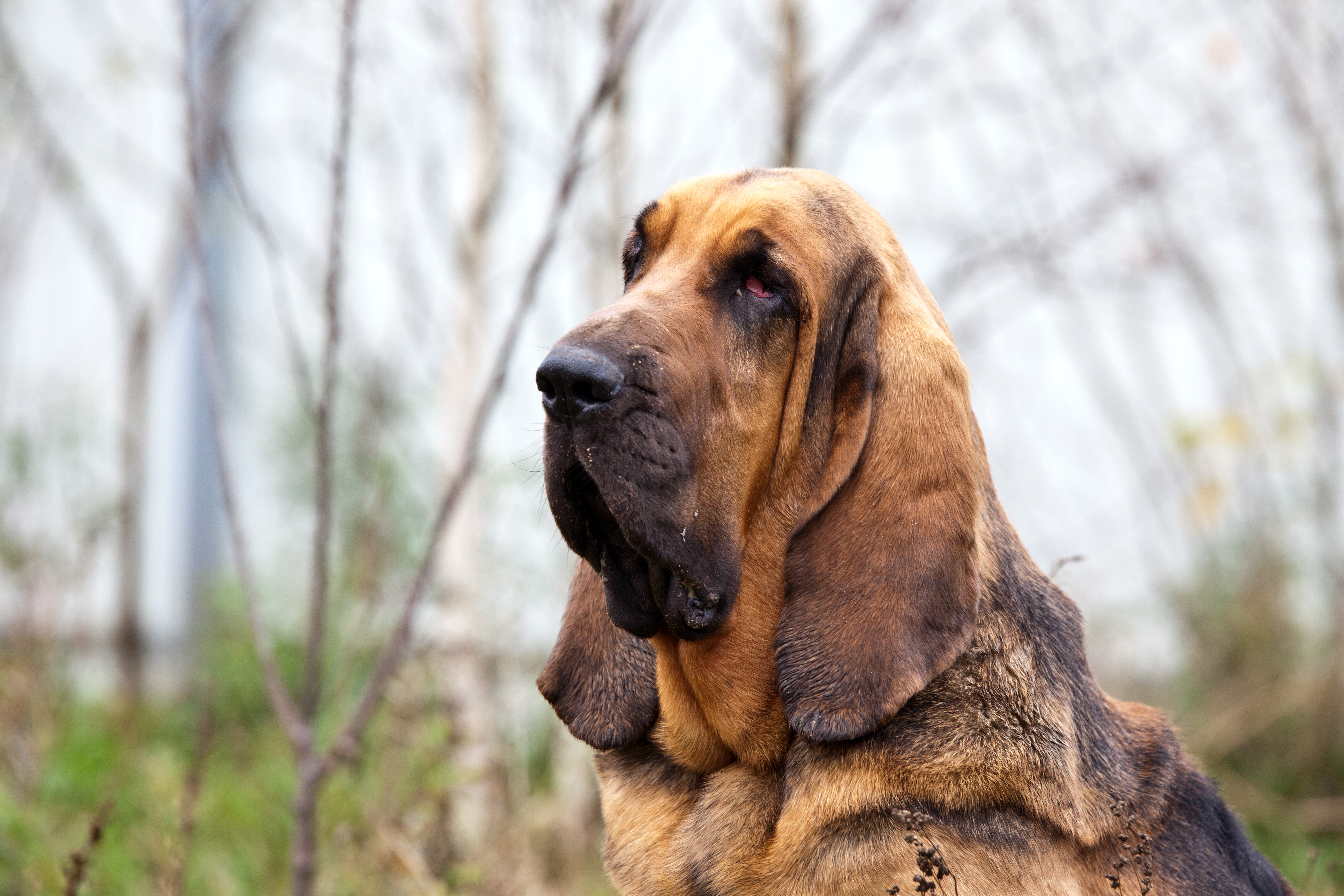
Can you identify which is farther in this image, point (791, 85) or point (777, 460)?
point (791, 85)

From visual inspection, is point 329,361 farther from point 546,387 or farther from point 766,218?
point 766,218

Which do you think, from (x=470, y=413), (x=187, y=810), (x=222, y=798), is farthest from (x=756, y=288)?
(x=222, y=798)

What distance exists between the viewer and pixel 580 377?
2.38 meters

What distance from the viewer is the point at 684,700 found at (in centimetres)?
277

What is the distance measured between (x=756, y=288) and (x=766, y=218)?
0.58ft

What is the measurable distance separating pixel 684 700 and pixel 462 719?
3.49m

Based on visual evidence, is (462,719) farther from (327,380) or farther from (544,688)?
(327,380)

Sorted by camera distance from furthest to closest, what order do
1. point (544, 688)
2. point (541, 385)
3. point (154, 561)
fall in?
1. point (154, 561)
2. point (544, 688)
3. point (541, 385)

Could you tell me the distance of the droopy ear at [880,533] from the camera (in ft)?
7.86

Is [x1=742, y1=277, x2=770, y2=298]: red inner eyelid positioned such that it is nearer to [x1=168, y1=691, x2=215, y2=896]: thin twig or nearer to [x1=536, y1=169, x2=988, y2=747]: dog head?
[x1=536, y1=169, x2=988, y2=747]: dog head

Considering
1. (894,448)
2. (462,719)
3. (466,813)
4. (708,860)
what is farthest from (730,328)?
(466,813)

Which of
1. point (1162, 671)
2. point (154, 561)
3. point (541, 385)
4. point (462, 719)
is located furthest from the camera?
point (154, 561)

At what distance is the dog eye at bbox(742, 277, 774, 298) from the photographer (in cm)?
280

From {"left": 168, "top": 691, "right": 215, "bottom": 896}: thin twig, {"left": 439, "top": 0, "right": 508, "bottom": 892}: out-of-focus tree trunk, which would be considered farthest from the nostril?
{"left": 439, "top": 0, "right": 508, "bottom": 892}: out-of-focus tree trunk
